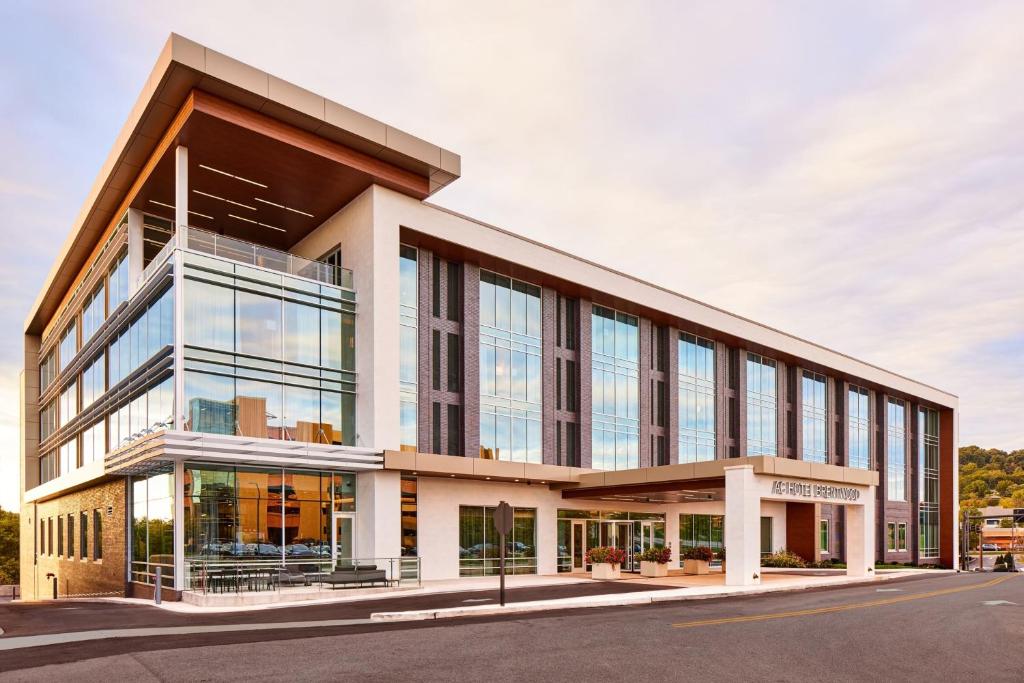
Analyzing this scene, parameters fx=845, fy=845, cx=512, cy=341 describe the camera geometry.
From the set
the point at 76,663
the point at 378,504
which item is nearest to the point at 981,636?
the point at 76,663

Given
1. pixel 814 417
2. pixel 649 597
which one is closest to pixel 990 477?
pixel 814 417

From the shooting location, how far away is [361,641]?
1487 cm

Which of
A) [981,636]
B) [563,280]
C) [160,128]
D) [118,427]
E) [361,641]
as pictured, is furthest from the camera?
[563,280]

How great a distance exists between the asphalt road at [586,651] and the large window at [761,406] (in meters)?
31.5

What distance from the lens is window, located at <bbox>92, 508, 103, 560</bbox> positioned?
35938mm

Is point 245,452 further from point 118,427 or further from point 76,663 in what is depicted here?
point 76,663

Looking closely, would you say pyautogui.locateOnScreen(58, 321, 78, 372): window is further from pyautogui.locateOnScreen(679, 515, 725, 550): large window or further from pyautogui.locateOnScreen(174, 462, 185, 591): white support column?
pyautogui.locateOnScreen(679, 515, 725, 550): large window

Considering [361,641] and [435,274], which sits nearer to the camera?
[361,641]

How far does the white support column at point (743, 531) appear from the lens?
29578 mm

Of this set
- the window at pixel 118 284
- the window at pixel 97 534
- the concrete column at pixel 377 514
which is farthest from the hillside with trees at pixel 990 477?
the window at pixel 118 284

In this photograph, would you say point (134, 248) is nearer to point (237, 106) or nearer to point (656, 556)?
point (237, 106)

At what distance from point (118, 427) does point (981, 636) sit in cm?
3125

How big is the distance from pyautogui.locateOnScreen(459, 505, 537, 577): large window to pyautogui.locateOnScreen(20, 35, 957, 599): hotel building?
0.13 m

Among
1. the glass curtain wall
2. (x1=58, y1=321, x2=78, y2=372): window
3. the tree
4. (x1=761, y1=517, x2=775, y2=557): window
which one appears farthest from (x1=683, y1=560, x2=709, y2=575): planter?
the tree
